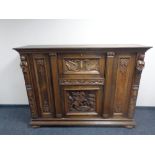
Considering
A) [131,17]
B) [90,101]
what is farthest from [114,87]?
[131,17]

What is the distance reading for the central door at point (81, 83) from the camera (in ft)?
4.91

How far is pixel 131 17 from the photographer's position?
1753 mm

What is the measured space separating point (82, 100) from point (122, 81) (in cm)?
51

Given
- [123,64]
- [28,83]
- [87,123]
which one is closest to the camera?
[123,64]

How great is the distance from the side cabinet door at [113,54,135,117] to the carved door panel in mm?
196

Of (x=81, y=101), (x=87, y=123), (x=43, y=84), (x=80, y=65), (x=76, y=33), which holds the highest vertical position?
(x=76, y=33)

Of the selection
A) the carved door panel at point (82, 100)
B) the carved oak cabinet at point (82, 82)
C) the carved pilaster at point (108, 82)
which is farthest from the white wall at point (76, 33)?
the carved door panel at point (82, 100)

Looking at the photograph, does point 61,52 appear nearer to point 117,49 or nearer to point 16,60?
point 117,49

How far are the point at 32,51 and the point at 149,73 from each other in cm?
156

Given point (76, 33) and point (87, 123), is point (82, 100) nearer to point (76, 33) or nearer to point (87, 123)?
point (87, 123)

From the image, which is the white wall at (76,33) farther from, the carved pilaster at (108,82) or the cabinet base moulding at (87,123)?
the cabinet base moulding at (87,123)

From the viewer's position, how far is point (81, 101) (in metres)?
1.70

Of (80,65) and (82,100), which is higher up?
(80,65)

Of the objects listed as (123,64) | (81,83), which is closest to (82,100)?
(81,83)
